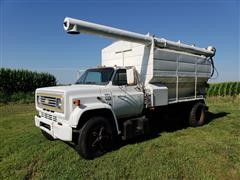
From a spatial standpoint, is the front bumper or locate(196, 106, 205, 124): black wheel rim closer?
the front bumper

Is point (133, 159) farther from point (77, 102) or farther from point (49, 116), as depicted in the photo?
point (49, 116)

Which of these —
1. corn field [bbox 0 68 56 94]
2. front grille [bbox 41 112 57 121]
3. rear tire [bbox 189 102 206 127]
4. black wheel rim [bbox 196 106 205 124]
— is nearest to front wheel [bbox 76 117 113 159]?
front grille [bbox 41 112 57 121]

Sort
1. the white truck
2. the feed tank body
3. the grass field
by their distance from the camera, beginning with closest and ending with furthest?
the grass field, the white truck, the feed tank body

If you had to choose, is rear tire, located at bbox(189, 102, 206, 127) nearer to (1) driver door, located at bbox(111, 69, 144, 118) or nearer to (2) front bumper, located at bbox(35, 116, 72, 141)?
(1) driver door, located at bbox(111, 69, 144, 118)

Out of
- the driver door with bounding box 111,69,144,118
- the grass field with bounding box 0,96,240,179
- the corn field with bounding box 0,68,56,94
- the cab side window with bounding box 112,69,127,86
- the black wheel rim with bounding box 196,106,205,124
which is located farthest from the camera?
the corn field with bounding box 0,68,56,94

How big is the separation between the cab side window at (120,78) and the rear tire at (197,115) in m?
3.62

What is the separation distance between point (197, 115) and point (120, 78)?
14.1 feet

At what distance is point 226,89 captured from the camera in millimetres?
21672

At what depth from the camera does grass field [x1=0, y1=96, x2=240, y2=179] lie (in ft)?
14.7

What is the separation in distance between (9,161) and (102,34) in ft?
12.1

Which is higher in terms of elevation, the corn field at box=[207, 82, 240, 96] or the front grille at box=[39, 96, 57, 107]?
the front grille at box=[39, 96, 57, 107]

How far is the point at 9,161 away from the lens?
5121mm

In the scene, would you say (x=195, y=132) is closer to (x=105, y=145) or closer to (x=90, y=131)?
(x=105, y=145)

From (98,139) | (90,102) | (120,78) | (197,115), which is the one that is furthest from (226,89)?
(90,102)
